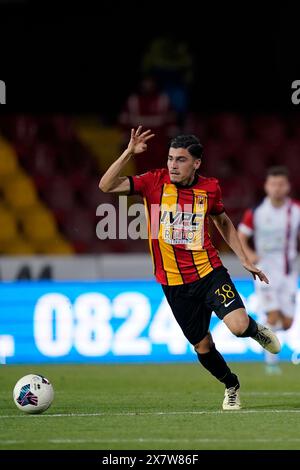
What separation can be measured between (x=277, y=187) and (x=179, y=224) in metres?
4.52

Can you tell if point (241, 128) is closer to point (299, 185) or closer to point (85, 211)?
point (299, 185)

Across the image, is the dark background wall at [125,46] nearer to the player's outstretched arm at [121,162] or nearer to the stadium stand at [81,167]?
the stadium stand at [81,167]

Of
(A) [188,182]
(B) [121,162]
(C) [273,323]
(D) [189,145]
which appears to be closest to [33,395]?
(B) [121,162]

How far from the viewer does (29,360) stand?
44.2ft

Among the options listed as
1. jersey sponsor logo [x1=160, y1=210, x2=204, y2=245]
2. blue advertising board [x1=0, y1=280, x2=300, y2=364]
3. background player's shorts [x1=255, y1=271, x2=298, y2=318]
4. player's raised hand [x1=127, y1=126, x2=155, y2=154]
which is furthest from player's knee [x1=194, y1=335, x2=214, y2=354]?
blue advertising board [x1=0, y1=280, x2=300, y2=364]

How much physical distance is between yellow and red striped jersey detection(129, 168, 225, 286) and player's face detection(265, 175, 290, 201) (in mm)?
4278

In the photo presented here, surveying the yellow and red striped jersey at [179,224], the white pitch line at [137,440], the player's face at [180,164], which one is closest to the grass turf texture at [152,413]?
the white pitch line at [137,440]

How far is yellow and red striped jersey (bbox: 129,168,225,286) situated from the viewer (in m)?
8.84

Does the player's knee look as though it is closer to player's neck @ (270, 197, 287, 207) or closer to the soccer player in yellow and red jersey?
the soccer player in yellow and red jersey

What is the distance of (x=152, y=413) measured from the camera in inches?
345

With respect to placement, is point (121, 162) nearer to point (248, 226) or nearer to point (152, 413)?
point (152, 413)

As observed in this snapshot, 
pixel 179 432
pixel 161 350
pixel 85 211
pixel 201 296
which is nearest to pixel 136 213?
pixel 161 350

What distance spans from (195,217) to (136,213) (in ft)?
15.5

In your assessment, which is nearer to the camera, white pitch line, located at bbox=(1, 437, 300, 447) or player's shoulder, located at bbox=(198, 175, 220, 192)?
white pitch line, located at bbox=(1, 437, 300, 447)
